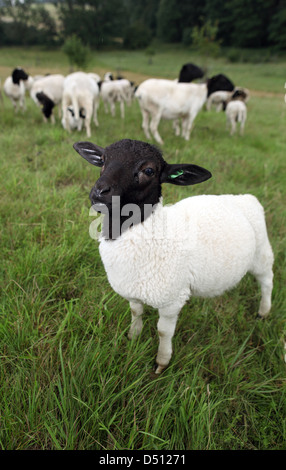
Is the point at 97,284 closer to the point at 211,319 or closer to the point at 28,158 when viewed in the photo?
the point at 211,319

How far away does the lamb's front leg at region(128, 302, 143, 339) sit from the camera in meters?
1.79

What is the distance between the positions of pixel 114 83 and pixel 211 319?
28.3ft

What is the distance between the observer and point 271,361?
5.93 ft

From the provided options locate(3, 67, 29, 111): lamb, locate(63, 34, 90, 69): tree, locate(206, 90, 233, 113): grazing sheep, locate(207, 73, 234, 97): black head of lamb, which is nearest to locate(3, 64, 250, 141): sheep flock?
locate(3, 67, 29, 111): lamb

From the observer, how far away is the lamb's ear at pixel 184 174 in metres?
1.45

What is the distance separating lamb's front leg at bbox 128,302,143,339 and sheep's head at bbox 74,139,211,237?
671 mm

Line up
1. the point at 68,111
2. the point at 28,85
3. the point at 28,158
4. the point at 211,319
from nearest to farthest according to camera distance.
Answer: the point at 211,319, the point at 28,158, the point at 68,111, the point at 28,85

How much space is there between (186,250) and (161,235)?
207 millimetres

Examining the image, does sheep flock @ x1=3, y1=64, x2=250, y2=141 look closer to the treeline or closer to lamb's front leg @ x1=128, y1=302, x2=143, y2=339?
lamb's front leg @ x1=128, y1=302, x2=143, y2=339

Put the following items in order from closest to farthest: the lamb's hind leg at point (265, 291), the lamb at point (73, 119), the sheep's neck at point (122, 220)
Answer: the sheep's neck at point (122, 220)
the lamb's hind leg at point (265, 291)
the lamb at point (73, 119)

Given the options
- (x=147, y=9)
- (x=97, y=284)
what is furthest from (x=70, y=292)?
(x=147, y=9)

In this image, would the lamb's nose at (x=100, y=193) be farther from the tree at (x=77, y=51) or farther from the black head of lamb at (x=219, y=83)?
the tree at (x=77, y=51)

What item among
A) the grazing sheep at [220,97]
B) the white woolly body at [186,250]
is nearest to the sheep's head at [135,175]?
the white woolly body at [186,250]

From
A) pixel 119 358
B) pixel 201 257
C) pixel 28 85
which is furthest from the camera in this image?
pixel 28 85
